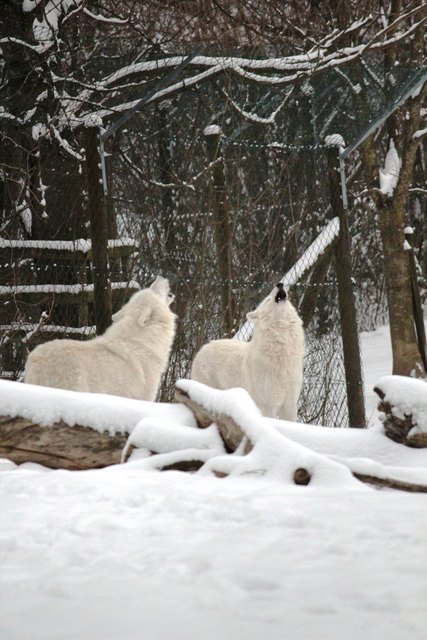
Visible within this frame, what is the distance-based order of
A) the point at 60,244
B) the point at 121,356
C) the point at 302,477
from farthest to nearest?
the point at 60,244 → the point at 121,356 → the point at 302,477

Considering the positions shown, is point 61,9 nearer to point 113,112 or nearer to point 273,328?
point 113,112

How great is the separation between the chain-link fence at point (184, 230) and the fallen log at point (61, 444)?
2.63m

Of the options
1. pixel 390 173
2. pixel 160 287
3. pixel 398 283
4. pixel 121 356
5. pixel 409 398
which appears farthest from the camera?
pixel 390 173

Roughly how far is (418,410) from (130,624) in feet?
7.20

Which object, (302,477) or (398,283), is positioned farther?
(398,283)

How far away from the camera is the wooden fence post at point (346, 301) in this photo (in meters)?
7.67

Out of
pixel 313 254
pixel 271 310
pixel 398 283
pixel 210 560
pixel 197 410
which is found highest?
pixel 313 254

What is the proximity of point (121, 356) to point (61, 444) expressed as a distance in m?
2.48

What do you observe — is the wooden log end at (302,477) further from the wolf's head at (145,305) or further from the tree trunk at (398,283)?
the tree trunk at (398,283)

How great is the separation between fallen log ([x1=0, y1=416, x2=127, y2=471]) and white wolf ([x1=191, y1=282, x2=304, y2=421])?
284 cm

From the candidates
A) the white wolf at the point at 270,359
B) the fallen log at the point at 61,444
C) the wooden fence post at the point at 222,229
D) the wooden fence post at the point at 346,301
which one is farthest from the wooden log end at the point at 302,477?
the wooden fence post at the point at 346,301

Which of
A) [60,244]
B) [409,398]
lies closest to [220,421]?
[409,398]

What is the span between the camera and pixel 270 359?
712 centimetres

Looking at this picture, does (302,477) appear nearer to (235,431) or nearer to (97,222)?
(235,431)
